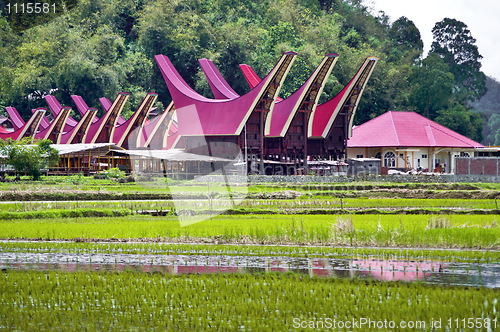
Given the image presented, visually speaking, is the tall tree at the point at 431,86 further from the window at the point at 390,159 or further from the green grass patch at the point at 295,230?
the green grass patch at the point at 295,230

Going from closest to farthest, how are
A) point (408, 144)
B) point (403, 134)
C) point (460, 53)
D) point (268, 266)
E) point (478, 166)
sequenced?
point (268, 266) → point (478, 166) → point (408, 144) → point (403, 134) → point (460, 53)

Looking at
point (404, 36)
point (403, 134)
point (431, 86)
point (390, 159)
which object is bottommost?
point (390, 159)

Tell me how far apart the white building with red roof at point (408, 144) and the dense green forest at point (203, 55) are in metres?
11.1

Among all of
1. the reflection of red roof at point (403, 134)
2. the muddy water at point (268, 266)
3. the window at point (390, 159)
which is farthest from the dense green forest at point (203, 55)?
the muddy water at point (268, 266)

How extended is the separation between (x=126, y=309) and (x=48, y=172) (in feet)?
121

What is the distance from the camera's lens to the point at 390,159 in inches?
2243

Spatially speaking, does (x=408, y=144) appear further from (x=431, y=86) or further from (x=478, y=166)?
(x=431, y=86)

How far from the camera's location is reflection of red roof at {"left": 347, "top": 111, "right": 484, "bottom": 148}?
2208 inches

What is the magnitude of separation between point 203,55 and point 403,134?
71.7 ft

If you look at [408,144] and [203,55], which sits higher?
[203,55]

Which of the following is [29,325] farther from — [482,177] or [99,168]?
[99,168]

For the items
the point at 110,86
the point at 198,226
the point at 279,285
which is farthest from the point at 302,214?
the point at 110,86

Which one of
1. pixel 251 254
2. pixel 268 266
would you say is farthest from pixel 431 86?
pixel 268 266

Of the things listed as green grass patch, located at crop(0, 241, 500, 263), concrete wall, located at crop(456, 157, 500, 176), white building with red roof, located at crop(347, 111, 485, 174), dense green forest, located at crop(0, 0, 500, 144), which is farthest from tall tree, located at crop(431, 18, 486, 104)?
green grass patch, located at crop(0, 241, 500, 263)
